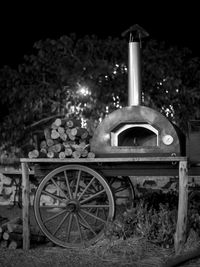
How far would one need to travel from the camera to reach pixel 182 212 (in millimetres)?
7449

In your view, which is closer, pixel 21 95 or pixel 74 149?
pixel 74 149

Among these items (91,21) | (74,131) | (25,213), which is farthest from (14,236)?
(91,21)

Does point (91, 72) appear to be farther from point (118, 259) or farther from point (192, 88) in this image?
point (118, 259)

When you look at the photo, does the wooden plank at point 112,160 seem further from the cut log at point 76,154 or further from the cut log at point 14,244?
the cut log at point 14,244

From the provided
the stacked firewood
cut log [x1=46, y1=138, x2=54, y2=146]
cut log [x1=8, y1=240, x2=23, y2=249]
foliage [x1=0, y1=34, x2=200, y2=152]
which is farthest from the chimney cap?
foliage [x1=0, y1=34, x2=200, y2=152]

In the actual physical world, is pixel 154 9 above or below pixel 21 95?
above

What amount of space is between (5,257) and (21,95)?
22.4 feet

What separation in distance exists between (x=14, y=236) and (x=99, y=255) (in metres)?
1.36

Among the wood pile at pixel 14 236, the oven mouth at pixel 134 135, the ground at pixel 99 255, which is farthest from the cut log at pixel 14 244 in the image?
the oven mouth at pixel 134 135

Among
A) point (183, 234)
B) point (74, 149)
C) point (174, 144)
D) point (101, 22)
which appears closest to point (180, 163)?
point (174, 144)

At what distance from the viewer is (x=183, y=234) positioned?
7426 millimetres

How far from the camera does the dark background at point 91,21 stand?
559 inches

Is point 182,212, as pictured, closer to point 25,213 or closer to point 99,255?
point 99,255

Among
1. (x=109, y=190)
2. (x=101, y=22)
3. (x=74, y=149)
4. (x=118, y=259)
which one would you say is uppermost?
(x=101, y=22)
